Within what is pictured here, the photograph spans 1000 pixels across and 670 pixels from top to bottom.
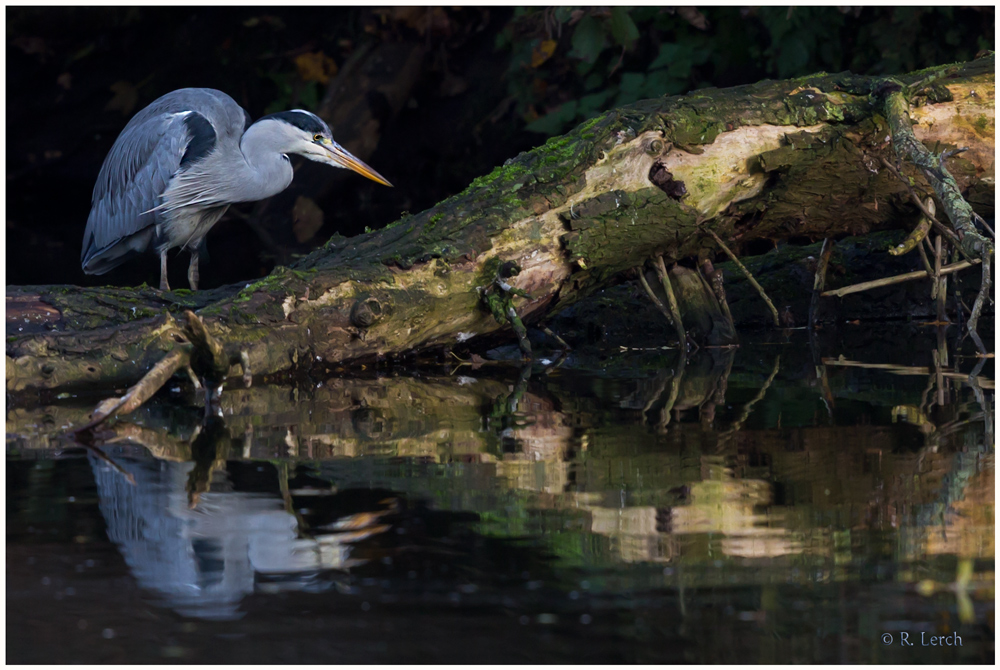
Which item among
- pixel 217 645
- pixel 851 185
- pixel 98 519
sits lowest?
pixel 217 645

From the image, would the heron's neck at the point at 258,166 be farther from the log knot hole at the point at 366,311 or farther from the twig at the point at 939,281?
the twig at the point at 939,281

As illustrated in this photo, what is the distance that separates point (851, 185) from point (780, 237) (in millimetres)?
447

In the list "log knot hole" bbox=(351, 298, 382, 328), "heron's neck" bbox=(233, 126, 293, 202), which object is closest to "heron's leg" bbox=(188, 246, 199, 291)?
"heron's neck" bbox=(233, 126, 293, 202)

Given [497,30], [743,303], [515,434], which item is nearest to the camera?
[515,434]

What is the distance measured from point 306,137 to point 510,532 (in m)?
4.06

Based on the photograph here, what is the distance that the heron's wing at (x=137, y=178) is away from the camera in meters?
5.92

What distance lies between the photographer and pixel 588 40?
296 inches

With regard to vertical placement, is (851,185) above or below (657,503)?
above

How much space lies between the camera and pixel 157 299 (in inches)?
189

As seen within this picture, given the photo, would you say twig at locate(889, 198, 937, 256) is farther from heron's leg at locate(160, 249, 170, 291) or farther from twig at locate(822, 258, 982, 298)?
Answer: heron's leg at locate(160, 249, 170, 291)

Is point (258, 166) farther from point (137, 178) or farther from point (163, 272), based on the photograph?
point (163, 272)

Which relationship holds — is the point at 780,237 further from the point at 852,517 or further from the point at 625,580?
the point at 625,580

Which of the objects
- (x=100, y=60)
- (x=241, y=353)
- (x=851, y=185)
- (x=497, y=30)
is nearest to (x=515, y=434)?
(x=241, y=353)

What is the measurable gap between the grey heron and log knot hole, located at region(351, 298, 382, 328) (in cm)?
179
